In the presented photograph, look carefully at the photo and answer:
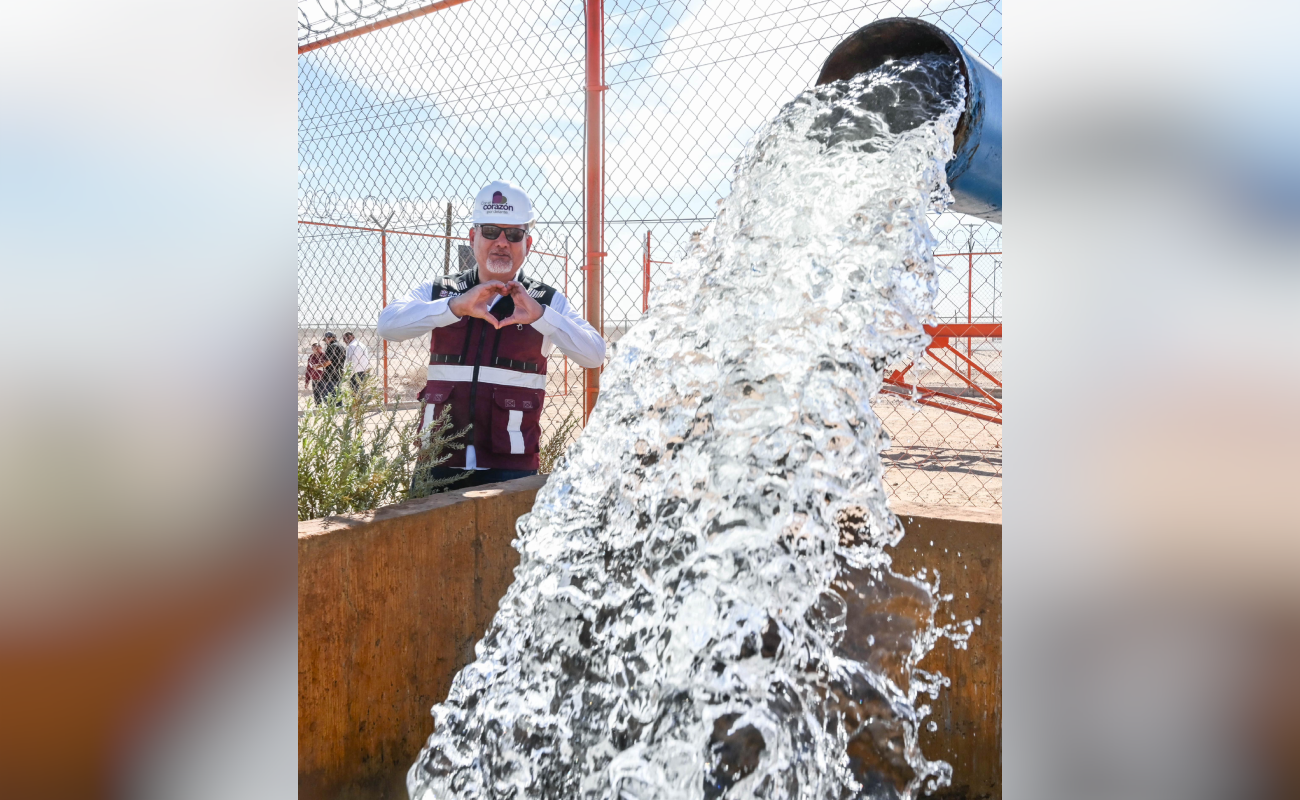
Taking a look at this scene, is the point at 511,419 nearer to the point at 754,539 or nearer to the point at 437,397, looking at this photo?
the point at 437,397

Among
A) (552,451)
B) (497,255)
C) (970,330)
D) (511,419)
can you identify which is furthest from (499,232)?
(970,330)

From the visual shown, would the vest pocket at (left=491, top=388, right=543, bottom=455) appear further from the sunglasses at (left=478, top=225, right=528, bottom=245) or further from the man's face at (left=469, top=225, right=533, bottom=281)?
the sunglasses at (left=478, top=225, right=528, bottom=245)

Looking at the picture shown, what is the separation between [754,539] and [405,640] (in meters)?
0.99

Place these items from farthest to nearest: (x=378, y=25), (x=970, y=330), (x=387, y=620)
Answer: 1. (x=970, y=330)
2. (x=378, y=25)
3. (x=387, y=620)

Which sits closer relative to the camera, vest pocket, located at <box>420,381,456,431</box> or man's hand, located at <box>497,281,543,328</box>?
man's hand, located at <box>497,281,543,328</box>

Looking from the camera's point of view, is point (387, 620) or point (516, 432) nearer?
point (387, 620)

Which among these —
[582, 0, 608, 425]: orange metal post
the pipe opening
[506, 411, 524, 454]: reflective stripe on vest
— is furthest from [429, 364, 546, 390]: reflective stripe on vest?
the pipe opening

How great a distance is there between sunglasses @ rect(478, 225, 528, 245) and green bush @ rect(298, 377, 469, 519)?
2.17 ft

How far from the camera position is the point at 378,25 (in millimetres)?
3582

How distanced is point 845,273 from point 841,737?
1078mm

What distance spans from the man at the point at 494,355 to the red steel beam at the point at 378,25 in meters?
0.96

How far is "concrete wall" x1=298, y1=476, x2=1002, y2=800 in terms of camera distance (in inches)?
74.5

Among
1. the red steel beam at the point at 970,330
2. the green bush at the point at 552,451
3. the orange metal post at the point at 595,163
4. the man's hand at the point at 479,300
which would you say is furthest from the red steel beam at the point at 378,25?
the red steel beam at the point at 970,330
